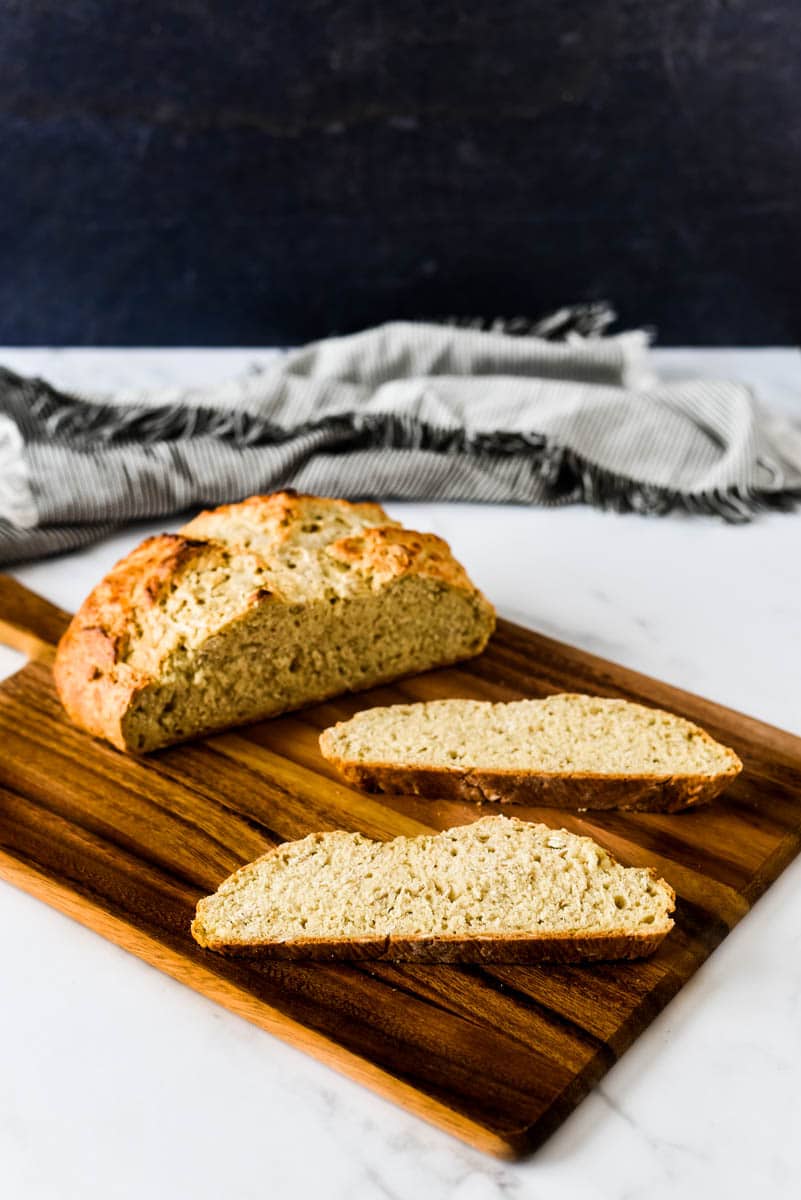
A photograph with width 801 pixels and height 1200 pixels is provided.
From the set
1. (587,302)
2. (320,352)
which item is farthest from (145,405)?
(587,302)

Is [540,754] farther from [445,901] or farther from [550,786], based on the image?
[445,901]

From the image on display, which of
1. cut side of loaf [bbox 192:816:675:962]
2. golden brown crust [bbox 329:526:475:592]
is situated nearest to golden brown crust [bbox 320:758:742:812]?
cut side of loaf [bbox 192:816:675:962]

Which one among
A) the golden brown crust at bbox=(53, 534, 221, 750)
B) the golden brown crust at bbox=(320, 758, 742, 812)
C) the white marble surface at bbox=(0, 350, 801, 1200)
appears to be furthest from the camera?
the golden brown crust at bbox=(53, 534, 221, 750)

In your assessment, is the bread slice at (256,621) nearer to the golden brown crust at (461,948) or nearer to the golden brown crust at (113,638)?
the golden brown crust at (113,638)

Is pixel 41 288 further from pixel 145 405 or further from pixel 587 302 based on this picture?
pixel 587 302

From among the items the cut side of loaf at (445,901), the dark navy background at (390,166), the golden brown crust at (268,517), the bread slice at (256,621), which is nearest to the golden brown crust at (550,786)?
the cut side of loaf at (445,901)

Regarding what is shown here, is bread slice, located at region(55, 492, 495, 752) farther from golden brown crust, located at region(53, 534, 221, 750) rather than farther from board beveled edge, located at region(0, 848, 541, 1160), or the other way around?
board beveled edge, located at region(0, 848, 541, 1160)

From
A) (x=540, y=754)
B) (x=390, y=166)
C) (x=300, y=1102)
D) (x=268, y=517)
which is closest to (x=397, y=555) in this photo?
(x=268, y=517)
